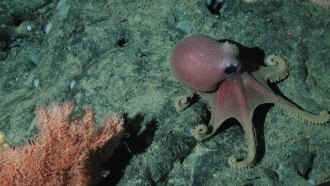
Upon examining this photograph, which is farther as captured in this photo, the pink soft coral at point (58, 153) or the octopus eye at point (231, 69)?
the octopus eye at point (231, 69)

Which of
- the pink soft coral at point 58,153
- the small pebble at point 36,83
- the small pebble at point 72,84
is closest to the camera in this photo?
the pink soft coral at point 58,153

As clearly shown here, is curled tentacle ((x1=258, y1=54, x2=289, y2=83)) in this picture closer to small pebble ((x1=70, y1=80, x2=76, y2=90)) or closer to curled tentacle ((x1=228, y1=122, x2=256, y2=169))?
curled tentacle ((x1=228, y1=122, x2=256, y2=169))

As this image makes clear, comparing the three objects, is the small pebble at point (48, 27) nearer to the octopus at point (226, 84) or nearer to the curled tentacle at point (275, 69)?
the octopus at point (226, 84)

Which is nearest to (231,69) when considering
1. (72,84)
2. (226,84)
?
(226,84)

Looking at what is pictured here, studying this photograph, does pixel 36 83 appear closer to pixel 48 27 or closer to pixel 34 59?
pixel 34 59

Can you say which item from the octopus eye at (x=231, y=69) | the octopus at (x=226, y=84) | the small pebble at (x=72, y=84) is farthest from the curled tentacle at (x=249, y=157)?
the small pebble at (x=72, y=84)

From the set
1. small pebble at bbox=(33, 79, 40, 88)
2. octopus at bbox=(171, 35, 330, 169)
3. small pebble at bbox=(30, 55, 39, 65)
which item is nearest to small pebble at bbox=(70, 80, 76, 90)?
small pebble at bbox=(33, 79, 40, 88)

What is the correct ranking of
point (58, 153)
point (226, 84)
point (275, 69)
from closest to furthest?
point (58, 153)
point (226, 84)
point (275, 69)
